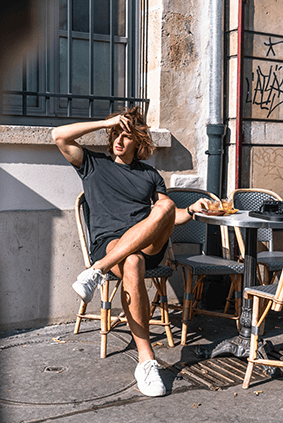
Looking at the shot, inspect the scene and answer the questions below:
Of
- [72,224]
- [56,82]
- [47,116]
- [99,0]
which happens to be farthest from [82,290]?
[99,0]

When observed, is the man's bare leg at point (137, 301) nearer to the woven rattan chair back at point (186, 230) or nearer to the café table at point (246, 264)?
the café table at point (246, 264)

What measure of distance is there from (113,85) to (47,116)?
27.6 inches

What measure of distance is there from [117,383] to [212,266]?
1.13 m

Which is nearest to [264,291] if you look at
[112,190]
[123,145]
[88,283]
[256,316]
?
[256,316]

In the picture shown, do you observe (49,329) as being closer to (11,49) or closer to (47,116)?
(47,116)

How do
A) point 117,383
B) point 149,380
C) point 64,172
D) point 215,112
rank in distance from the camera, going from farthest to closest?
point 215,112 → point 64,172 → point 117,383 → point 149,380

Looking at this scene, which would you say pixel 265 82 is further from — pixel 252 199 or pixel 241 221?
pixel 241 221

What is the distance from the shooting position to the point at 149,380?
104 inches

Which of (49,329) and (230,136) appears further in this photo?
(230,136)

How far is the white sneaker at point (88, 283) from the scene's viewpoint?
2693 millimetres

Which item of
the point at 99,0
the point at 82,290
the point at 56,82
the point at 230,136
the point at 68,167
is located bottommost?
the point at 82,290

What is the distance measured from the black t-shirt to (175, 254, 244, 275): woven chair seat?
20.6 inches

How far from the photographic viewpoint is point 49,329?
12.6ft

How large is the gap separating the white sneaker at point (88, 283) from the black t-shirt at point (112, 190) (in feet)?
1.88
